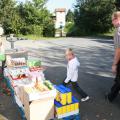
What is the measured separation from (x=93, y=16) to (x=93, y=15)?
0.42 ft

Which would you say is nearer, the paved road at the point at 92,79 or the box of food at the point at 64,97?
the box of food at the point at 64,97

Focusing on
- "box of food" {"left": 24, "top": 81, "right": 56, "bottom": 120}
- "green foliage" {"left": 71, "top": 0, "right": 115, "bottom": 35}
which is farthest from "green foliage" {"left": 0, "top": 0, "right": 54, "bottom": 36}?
"box of food" {"left": 24, "top": 81, "right": 56, "bottom": 120}

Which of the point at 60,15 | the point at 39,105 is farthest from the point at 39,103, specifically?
the point at 60,15

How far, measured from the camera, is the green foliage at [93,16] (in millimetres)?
27406

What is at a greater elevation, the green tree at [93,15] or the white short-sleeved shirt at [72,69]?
the green tree at [93,15]

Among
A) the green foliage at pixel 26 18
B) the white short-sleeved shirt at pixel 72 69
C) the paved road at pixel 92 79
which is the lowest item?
the paved road at pixel 92 79

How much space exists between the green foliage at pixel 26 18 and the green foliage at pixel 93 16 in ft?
11.1

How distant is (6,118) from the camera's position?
524 centimetres

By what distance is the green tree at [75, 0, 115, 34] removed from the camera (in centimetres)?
2741

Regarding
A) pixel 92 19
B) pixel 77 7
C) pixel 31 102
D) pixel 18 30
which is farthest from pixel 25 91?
pixel 77 7

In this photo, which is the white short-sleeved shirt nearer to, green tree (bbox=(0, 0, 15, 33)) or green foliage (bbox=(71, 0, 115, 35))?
green tree (bbox=(0, 0, 15, 33))

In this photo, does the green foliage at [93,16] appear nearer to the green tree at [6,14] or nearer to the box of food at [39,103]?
the green tree at [6,14]

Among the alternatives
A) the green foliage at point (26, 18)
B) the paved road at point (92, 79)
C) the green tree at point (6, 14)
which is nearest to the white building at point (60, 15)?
the green foliage at point (26, 18)

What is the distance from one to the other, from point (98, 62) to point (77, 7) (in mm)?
20753
